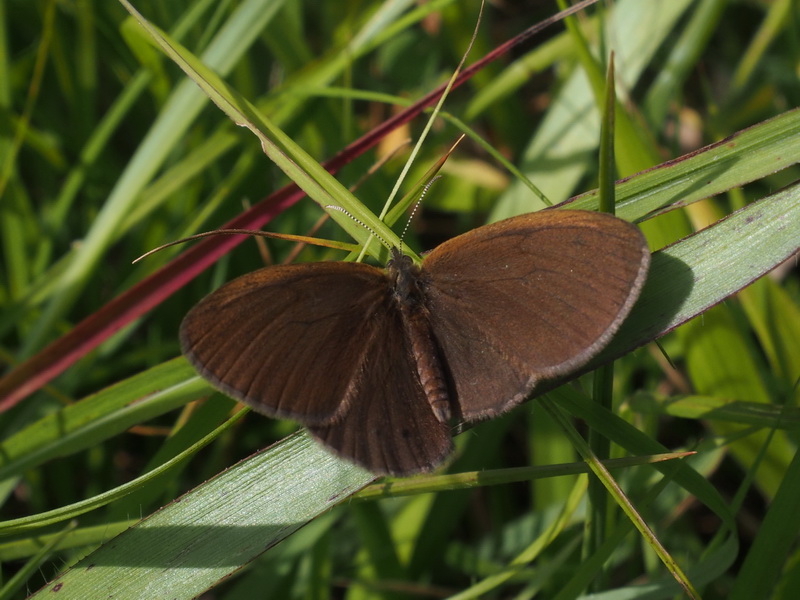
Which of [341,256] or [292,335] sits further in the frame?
[341,256]

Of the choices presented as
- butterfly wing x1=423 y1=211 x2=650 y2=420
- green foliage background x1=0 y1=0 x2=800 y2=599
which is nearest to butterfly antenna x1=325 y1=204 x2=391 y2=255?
green foliage background x1=0 y1=0 x2=800 y2=599

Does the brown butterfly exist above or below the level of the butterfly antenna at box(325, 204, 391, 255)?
below

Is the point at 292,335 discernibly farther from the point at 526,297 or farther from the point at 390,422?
the point at 526,297

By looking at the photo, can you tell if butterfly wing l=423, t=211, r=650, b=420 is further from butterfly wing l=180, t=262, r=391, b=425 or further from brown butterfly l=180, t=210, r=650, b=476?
butterfly wing l=180, t=262, r=391, b=425

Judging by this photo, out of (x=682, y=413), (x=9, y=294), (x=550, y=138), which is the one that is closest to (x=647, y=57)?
(x=550, y=138)

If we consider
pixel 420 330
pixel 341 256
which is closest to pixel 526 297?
pixel 420 330

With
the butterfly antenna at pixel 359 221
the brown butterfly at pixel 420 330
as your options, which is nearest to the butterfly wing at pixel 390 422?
the brown butterfly at pixel 420 330

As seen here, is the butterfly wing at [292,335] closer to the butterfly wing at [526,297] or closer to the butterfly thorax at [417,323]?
the butterfly thorax at [417,323]
